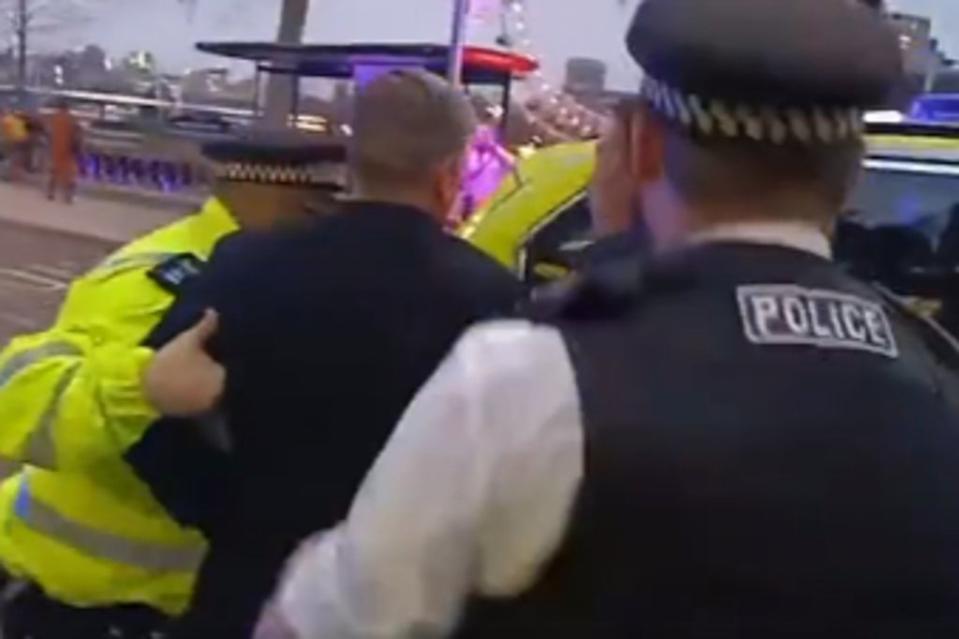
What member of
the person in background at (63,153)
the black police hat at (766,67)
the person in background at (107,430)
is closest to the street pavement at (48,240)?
the person in background at (63,153)

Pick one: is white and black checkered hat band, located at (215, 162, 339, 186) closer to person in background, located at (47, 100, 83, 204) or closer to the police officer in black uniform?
the police officer in black uniform

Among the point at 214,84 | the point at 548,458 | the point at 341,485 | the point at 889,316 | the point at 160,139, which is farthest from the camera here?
the point at 214,84

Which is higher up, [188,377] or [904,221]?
[188,377]

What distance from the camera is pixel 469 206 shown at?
23.1ft

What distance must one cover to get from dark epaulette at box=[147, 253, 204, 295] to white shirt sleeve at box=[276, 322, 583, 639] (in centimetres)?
147

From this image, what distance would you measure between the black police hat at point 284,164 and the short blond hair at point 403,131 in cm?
28

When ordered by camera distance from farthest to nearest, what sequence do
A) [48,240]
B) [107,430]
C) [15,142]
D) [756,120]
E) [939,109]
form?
[15,142], [48,240], [939,109], [107,430], [756,120]

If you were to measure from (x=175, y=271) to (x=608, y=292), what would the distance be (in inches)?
62.7

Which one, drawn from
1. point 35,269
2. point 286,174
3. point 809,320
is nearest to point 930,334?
point 809,320

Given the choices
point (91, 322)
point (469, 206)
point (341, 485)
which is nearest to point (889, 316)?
point (341, 485)

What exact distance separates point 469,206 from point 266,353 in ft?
14.5

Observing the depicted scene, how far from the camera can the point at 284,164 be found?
324 cm

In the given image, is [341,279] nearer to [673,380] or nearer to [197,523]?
[197,523]

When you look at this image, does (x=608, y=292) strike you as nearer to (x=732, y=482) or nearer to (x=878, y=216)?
(x=732, y=482)
